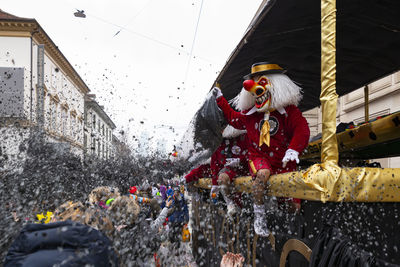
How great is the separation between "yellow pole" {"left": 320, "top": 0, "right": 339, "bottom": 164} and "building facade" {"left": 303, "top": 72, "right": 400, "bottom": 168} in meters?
6.34

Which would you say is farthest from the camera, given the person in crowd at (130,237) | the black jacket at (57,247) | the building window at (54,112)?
the building window at (54,112)

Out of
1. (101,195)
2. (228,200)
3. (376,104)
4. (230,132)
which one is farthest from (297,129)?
(376,104)

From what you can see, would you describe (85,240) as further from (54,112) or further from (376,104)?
(54,112)

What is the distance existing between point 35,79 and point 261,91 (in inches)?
806

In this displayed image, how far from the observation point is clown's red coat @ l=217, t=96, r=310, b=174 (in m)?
2.58

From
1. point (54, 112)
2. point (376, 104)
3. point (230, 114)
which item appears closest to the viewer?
point (230, 114)

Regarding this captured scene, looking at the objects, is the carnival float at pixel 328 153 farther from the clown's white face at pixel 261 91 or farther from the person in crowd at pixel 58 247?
the person in crowd at pixel 58 247

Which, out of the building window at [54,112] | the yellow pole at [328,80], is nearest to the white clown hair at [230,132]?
the yellow pole at [328,80]

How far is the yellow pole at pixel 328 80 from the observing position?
1766 mm

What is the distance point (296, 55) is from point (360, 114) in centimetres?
911

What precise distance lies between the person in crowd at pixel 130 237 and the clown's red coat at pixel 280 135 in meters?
1.24

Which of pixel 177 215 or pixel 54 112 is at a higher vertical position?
pixel 54 112

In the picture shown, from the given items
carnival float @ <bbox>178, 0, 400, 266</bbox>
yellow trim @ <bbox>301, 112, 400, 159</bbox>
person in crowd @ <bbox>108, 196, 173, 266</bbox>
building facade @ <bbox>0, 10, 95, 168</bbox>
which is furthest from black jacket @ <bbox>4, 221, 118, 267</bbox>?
building facade @ <bbox>0, 10, 95, 168</bbox>

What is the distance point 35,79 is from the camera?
1972 centimetres
